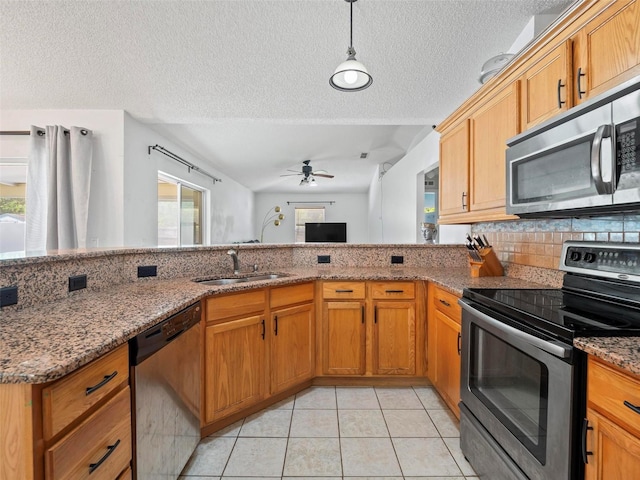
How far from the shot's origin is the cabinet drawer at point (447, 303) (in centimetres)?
183

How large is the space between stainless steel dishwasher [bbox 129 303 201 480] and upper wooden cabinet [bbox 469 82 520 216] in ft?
5.92

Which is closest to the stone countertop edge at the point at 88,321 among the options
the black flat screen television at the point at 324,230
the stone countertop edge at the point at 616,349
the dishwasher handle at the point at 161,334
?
the dishwasher handle at the point at 161,334

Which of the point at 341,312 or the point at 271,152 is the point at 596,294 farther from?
the point at 271,152

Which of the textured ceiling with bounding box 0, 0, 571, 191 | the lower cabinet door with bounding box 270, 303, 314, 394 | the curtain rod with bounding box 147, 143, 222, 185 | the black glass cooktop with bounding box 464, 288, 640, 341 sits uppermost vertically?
the textured ceiling with bounding box 0, 0, 571, 191

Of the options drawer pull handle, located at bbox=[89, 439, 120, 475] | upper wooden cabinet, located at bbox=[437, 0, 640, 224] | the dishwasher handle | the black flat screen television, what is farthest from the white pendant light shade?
the black flat screen television

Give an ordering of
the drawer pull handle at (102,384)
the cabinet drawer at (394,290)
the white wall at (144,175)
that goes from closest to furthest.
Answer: the drawer pull handle at (102,384) → the cabinet drawer at (394,290) → the white wall at (144,175)

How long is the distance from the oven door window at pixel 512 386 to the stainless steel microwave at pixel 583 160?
2.06ft

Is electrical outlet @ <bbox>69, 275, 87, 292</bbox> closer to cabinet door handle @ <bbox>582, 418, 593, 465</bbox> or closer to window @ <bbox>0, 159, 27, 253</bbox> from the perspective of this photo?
cabinet door handle @ <bbox>582, 418, 593, 465</bbox>

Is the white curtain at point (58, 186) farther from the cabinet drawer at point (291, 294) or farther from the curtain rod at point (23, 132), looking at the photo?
the cabinet drawer at point (291, 294)

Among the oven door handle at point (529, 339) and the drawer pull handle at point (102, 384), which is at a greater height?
the oven door handle at point (529, 339)

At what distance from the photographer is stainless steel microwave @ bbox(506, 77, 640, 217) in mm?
1003

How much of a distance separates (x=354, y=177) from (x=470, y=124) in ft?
17.5

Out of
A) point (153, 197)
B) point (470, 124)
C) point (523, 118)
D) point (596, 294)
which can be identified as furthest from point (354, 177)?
point (596, 294)

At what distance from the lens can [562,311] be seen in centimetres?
119
